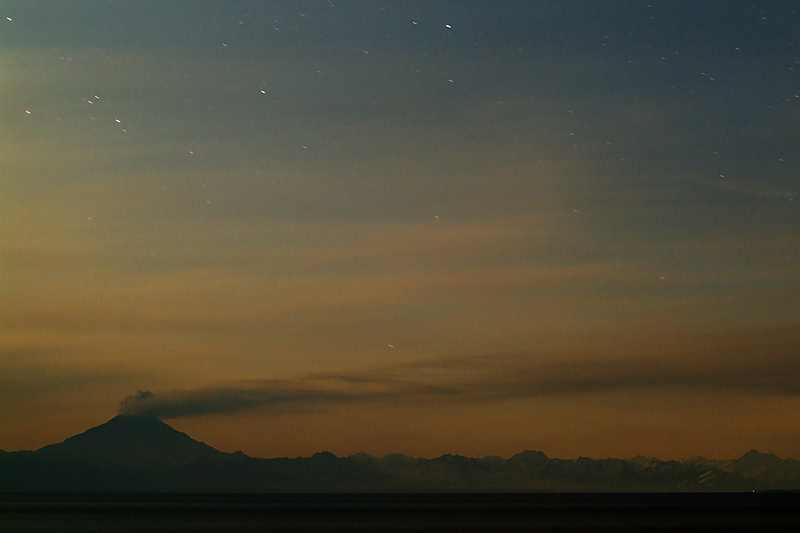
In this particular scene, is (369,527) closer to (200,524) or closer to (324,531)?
(324,531)

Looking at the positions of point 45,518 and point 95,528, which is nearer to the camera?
point 95,528

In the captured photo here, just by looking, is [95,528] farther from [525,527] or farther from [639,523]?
[639,523]

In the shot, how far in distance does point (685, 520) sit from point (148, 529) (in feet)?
119

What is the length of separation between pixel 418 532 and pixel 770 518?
30836 millimetres

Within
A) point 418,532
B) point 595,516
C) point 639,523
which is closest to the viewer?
point 418,532

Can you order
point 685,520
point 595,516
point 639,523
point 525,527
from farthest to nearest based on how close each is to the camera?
point 595,516
point 685,520
point 639,523
point 525,527

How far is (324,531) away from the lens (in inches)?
1770

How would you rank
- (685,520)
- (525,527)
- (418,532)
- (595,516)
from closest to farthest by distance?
(418,532) → (525,527) → (685,520) → (595,516)

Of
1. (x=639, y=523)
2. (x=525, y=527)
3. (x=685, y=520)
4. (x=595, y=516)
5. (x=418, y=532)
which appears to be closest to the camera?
(x=418, y=532)

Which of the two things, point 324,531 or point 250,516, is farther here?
point 250,516

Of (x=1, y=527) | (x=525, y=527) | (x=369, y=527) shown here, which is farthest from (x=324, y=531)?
(x=1, y=527)

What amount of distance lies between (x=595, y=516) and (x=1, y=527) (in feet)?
136

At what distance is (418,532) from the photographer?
44188mm

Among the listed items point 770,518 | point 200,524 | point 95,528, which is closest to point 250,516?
point 200,524
